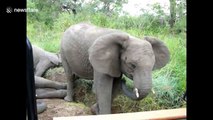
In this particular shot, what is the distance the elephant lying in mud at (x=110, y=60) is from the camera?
5.32 feet

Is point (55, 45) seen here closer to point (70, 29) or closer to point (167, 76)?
point (70, 29)

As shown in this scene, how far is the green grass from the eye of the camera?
1615 millimetres

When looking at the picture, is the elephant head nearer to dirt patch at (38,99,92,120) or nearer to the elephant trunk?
the elephant trunk

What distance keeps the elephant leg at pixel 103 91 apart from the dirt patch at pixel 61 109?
7 centimetres

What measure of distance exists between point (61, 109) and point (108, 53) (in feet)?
1.21

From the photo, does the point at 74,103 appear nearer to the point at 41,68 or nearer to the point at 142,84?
the point at 41,68

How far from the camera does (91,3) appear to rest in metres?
1.60

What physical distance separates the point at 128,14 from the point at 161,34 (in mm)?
218

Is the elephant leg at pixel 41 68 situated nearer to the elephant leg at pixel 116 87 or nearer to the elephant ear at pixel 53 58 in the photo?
the elephant ear at pixel 53 58

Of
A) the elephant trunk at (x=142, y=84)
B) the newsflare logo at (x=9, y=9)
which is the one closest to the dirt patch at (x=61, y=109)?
the elephant trunk at (x=142, y=84)

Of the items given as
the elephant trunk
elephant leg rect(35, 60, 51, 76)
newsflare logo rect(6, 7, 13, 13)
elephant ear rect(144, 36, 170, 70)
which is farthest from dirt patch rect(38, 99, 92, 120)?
newsflare logo rect(6, 7, 13, 13)

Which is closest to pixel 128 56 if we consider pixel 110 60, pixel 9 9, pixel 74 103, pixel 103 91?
pixel 110 60

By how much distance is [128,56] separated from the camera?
167 cm
